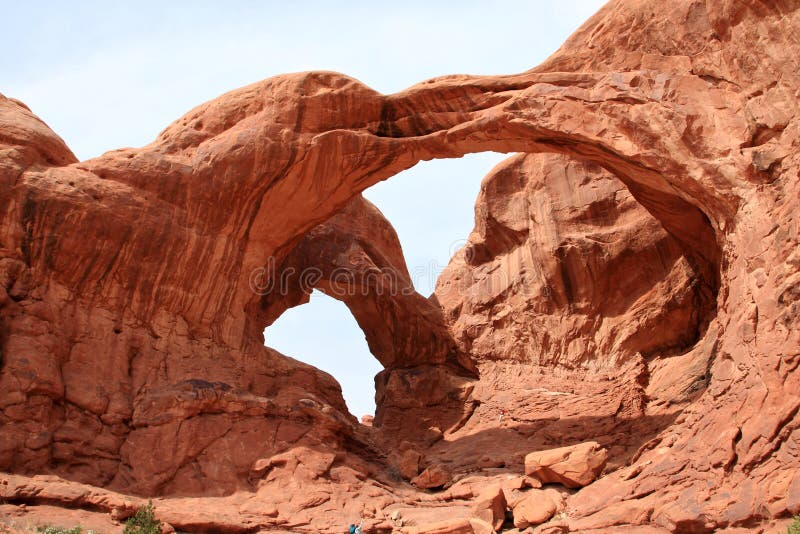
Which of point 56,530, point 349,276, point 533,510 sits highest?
point 349,276

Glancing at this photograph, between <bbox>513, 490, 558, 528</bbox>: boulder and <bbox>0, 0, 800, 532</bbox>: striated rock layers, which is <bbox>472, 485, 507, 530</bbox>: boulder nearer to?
<bbox>513, 490, 558, 528</bbox>: boulder

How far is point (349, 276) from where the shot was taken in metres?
22.8

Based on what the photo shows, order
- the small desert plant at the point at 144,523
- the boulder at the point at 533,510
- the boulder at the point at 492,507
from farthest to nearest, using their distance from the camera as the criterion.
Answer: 1. the boulder at the point at 492,507
2. the boulder at the point at 533,510
3. the small desert plant at the point at 144,523

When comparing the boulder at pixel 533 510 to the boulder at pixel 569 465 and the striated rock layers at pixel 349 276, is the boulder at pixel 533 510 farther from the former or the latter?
the boulder at pixel 569 465

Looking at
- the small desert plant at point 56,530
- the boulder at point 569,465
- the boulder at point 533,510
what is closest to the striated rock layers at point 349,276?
the boulder at point 533,510

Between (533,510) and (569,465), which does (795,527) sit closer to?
(533,510)

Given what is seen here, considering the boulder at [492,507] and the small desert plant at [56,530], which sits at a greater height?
the boulder at [492,507]

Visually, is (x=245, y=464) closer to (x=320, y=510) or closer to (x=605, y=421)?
(x=320, y=510)

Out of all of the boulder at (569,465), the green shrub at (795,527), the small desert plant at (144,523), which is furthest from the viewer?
the boulder at (569,465)

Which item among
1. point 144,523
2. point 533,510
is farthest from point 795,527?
point 144,523

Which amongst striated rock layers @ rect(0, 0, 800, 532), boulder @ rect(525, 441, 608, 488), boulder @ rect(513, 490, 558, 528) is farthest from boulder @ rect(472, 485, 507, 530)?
boulder @ rect(525, 441, 608, 488)

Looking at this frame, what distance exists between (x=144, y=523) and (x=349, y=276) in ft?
34.2

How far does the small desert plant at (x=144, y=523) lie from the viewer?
42.3 feet

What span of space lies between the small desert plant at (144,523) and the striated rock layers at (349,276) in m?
0.68
